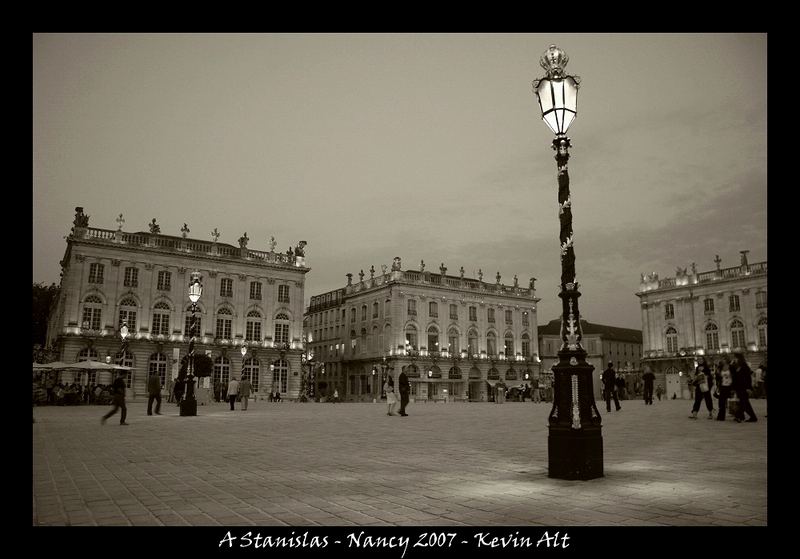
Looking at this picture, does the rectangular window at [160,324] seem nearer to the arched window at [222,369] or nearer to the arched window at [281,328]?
the arched window at [222,369]

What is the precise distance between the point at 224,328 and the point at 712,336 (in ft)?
174

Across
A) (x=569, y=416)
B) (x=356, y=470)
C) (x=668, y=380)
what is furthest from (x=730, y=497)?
(x=668, y=380)

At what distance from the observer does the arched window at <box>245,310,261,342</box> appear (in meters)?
53.7

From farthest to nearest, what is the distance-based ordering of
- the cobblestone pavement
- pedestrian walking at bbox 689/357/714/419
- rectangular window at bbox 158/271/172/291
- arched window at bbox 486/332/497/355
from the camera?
1. arched window at bbox 486/332/497/355
2. rectangular window at bbox 158/271/172/291
3. pedestrian walking at bbox 689/357/714/419
4. the cobblestone pavement

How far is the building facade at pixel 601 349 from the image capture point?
272ft

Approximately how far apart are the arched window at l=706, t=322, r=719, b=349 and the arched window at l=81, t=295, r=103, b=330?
62124mm

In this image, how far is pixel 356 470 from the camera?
6633mm

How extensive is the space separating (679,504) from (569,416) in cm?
170

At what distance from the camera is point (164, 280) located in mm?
50375

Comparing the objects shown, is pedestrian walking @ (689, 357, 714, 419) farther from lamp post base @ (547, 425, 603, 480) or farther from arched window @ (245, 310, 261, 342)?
arched window @ (245, 310, 261, 342)

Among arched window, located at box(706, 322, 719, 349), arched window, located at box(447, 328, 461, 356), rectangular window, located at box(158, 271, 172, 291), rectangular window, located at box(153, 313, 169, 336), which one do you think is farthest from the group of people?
arched window, located at box(706, 322, 719, 349)

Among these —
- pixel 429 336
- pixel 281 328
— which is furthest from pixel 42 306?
pixel 429 336
